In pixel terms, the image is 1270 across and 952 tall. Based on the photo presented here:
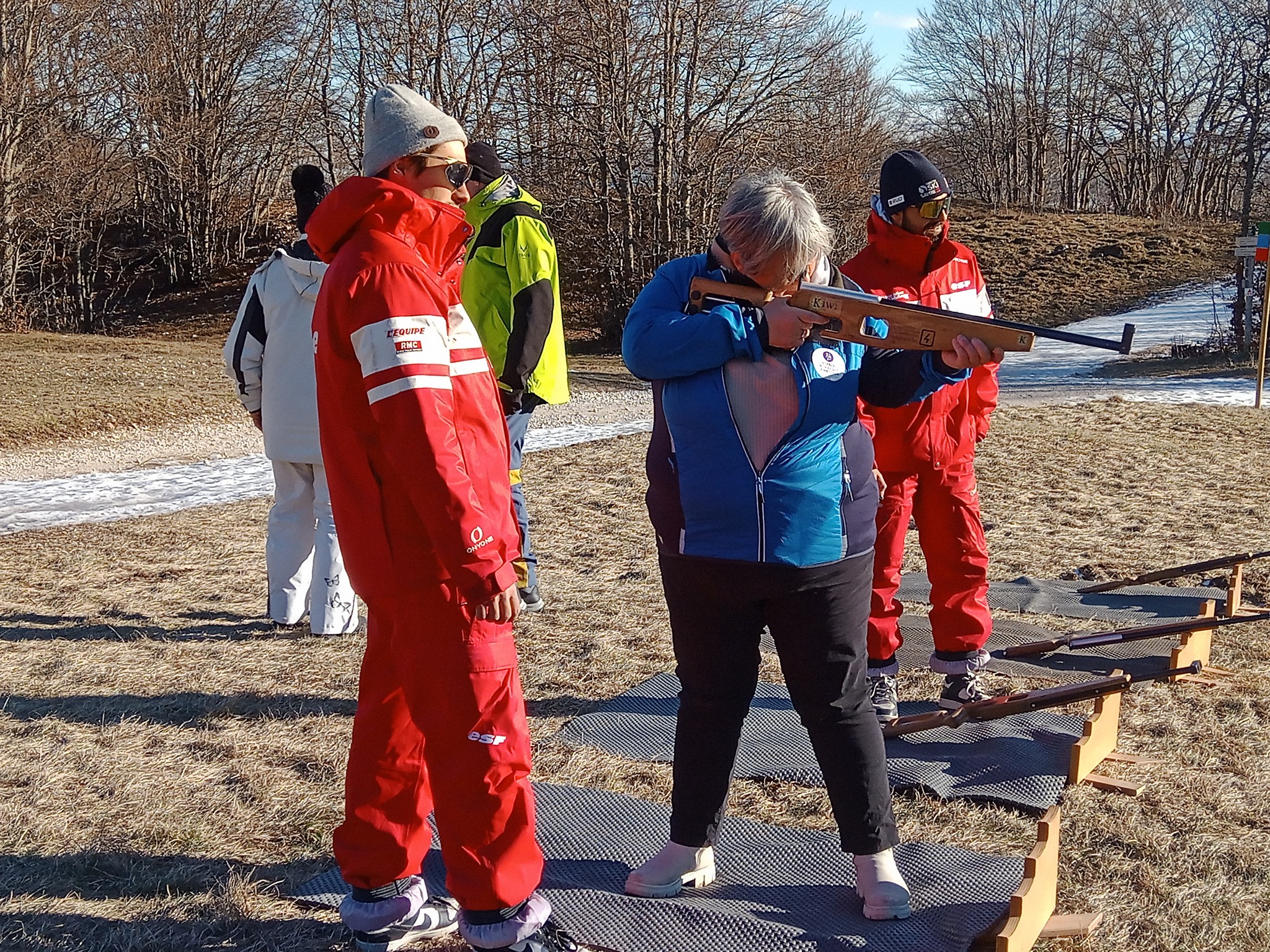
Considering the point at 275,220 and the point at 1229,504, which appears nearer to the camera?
the point at 1229,504

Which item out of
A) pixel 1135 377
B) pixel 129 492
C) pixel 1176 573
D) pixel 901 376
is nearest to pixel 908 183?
pixel 901 376

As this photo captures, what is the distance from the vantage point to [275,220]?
28484 millimetres

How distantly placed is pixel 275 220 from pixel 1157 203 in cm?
2617

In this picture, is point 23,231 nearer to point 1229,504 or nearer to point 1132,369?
point 1132,369

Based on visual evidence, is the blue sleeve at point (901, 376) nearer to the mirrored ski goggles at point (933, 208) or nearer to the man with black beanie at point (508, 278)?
the mirrored ski goggles at point (933, 208)

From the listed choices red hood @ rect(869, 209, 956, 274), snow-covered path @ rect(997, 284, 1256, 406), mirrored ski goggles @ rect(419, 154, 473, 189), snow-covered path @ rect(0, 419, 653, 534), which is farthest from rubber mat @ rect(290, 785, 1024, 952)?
snow-covered path @ rect(997, 284, 1256, 406)

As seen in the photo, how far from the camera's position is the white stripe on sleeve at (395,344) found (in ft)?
7.97

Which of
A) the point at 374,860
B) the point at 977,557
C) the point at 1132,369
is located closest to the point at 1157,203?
the point at 1132,369

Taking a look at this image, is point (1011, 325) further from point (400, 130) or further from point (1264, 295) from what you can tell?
point (1264, 295)

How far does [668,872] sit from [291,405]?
2884mm

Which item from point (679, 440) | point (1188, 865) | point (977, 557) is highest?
point (679, 440)

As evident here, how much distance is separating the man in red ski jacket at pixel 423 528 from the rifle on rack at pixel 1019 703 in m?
1.35

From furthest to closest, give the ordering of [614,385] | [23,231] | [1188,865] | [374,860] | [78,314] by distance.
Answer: [78,314], [23,231], [614,385], [1188,865], [374,860]

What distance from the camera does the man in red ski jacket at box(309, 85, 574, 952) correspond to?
245 cm
